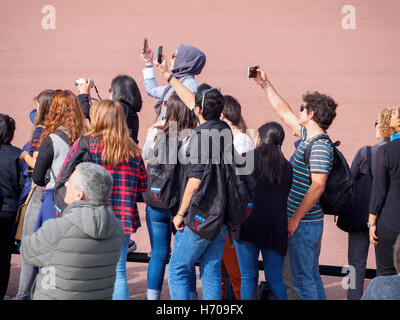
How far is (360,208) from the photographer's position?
4.67 meters

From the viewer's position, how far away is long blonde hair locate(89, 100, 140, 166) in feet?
12.6

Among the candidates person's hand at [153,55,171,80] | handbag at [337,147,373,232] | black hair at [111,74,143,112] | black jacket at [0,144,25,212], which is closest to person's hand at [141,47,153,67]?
black hair at [111,74,143,112]

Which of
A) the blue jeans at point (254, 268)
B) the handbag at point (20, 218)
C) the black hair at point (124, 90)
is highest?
the black hair at point (124, 90)

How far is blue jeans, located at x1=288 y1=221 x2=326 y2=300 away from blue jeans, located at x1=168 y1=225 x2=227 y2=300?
611mm

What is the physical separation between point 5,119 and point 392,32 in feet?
65.3

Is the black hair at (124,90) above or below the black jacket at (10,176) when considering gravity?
above

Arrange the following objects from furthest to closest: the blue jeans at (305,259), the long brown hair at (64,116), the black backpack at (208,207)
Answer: the long brown hair at (64,116), the blue jeans at (305,259), the black backpack at (208,207)

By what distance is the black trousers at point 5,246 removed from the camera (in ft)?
14.2

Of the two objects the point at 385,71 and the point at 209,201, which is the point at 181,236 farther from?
the point at 385,71

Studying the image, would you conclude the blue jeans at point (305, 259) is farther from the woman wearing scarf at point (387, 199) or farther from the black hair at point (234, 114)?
the black hair at point (234, 114)

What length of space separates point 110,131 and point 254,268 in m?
1.39

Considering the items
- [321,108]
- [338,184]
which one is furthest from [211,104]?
[338,184]

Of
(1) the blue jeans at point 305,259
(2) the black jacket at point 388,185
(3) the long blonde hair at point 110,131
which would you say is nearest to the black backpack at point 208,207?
(3) the long blonde hair at point 110,131

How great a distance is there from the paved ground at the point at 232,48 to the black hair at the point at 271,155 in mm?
4454
